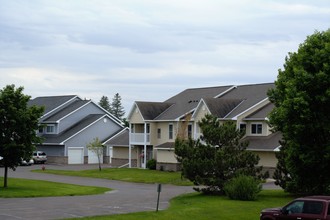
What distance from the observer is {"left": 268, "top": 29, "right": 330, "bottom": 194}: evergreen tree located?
26.2 meters

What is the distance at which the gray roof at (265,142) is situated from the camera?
50.9 metres

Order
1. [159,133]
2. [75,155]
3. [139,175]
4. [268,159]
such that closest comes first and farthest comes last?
[268,159]
[139,175]
[159,133]
[75,155]

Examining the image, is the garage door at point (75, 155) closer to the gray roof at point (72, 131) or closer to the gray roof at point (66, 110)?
the gray roof at point (72, 131)

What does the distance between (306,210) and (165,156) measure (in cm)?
4282

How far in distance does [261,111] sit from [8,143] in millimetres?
27537

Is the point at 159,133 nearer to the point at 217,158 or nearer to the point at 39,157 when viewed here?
the point at 39,157

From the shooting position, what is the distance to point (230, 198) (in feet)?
107

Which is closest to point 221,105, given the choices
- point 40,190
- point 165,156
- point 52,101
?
point 165,156

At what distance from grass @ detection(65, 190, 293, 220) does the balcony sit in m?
31.5

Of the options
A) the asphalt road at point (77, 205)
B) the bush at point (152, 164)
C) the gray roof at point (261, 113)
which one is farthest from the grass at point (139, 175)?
the asphalt road at point (77, 205)

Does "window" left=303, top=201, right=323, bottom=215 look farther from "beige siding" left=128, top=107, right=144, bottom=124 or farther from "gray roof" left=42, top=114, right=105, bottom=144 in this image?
A: "gray roof" left=42, top=114, right=105, bottom=144

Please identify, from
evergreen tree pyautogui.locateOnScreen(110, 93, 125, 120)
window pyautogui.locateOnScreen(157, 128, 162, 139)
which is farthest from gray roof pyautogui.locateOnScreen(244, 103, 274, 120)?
evergreen tree pyautogui.locateOnScreen(110, 93, 125, 120)

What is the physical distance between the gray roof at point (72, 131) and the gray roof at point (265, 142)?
102 ft

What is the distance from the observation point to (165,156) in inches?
2457
